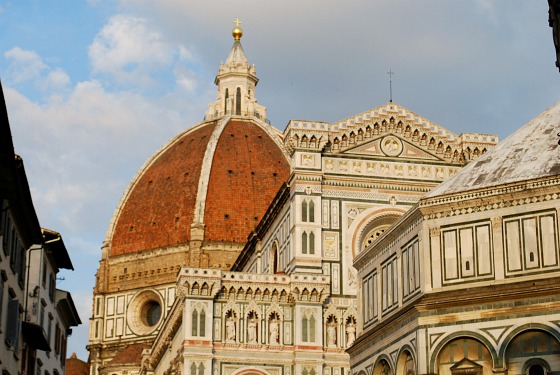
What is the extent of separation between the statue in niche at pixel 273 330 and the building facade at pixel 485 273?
63.3 ft

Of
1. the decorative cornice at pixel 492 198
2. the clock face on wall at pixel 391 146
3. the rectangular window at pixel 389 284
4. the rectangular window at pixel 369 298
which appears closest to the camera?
the decorative cornice at pixel 492 198

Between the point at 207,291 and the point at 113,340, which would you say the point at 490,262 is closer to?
the point at 207,291

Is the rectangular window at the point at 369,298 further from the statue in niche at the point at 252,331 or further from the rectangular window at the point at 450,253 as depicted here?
the statue in niche at the point at 252,331

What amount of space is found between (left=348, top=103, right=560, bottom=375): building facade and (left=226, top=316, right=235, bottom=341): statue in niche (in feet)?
62.3

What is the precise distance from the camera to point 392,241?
95.8 feet

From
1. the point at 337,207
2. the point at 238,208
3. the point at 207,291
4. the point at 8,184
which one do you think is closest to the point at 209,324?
the point at 207,291

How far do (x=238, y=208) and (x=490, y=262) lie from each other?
6348 centimetres

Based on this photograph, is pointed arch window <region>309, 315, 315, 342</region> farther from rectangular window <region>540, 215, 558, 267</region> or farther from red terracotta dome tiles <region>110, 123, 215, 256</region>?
red terracotta dome tiles <region>110, 123, 215, 256</region>

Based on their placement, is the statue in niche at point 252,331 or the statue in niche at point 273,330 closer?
the statue in niche at point 252,331

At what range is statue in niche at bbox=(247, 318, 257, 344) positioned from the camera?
47125mm

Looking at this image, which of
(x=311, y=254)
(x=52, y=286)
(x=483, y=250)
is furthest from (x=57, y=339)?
(x=483, y=250)

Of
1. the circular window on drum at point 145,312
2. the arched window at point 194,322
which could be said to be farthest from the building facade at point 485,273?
the circular window on drum at point 145,312

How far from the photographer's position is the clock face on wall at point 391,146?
51062 millimetres

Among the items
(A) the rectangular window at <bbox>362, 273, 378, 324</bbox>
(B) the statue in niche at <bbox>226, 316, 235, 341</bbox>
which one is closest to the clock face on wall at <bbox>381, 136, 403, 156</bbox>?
(B) the statue in niche at <bbox>226, 316, 235, 341</bbox>
